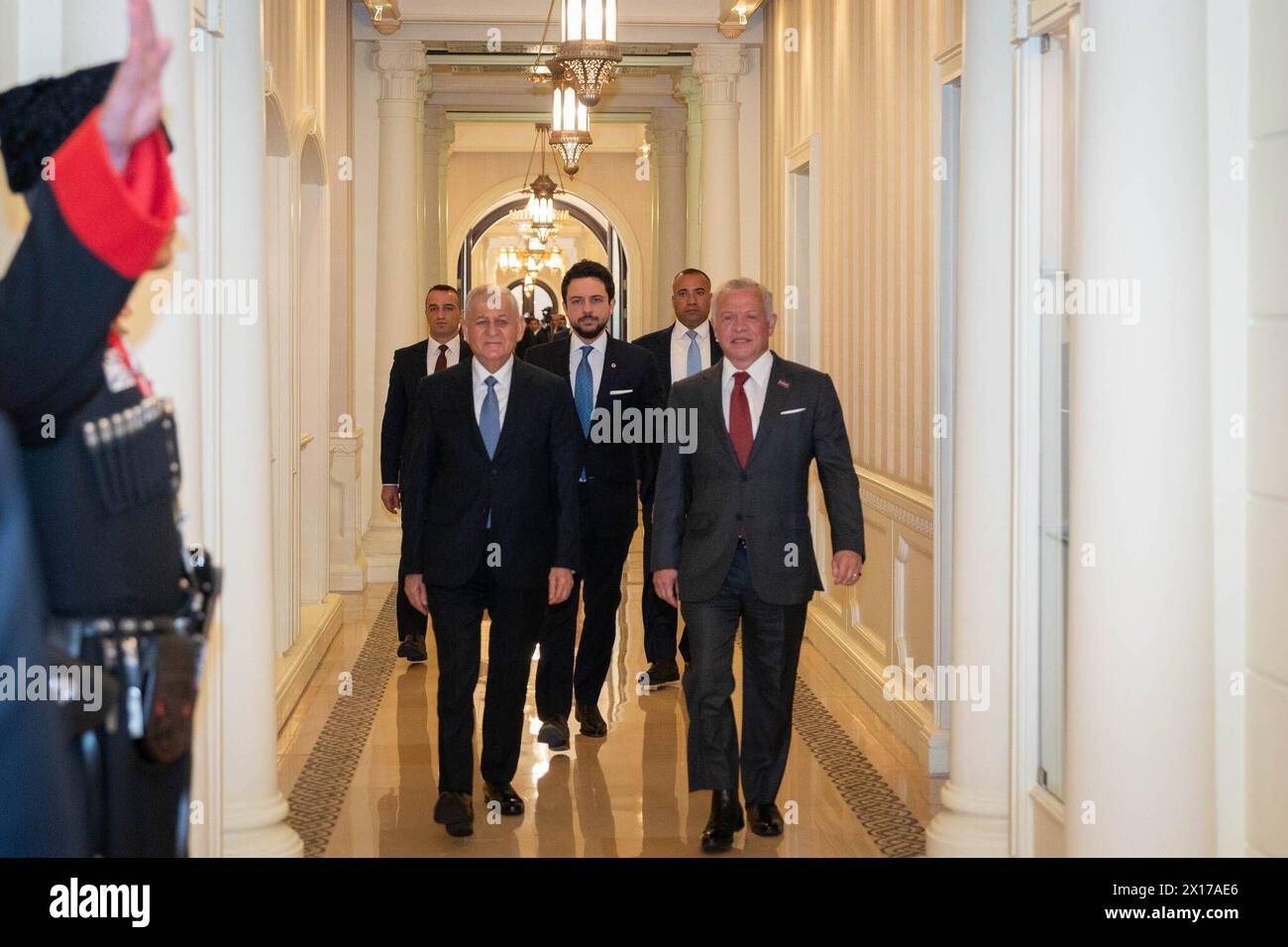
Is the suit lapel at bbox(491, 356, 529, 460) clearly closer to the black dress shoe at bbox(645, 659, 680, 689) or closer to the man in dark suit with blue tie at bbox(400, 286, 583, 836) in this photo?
the man in dark suit with blue tie at bbox(400, 286, 583, 836)

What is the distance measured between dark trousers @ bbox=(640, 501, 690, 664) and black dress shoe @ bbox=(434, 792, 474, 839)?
8.18 feet

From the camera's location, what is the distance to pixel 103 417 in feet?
6.36

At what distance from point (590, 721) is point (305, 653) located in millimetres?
1854

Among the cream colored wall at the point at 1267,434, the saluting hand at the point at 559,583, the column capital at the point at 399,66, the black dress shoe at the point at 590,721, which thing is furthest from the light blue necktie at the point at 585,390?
the column capital at the point at 399,66

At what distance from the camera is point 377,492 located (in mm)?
12781

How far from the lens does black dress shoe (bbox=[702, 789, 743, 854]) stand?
5.15m

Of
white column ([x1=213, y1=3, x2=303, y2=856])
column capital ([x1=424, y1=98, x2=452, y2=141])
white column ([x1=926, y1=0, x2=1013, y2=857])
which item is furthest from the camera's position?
column capital ([x1=424, y1=98, x2=452, y2=141])

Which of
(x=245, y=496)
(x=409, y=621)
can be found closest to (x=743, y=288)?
(x=245, y=496)

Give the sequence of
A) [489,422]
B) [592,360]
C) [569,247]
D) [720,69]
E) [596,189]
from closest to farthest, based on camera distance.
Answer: [489,422] → [592,360] → [720,69] → [596,189] → [569,247]

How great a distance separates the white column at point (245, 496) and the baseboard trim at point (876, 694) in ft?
8.88

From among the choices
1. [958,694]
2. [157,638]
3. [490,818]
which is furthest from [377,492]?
[157,638]

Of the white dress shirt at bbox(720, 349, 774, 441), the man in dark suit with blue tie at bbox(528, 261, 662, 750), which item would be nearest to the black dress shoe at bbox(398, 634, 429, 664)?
the man in dark suit with blue tie at bbox(528, 261, 662, 750)

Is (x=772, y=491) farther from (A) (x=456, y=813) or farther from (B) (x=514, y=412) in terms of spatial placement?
(A) (x=456, y=813)
